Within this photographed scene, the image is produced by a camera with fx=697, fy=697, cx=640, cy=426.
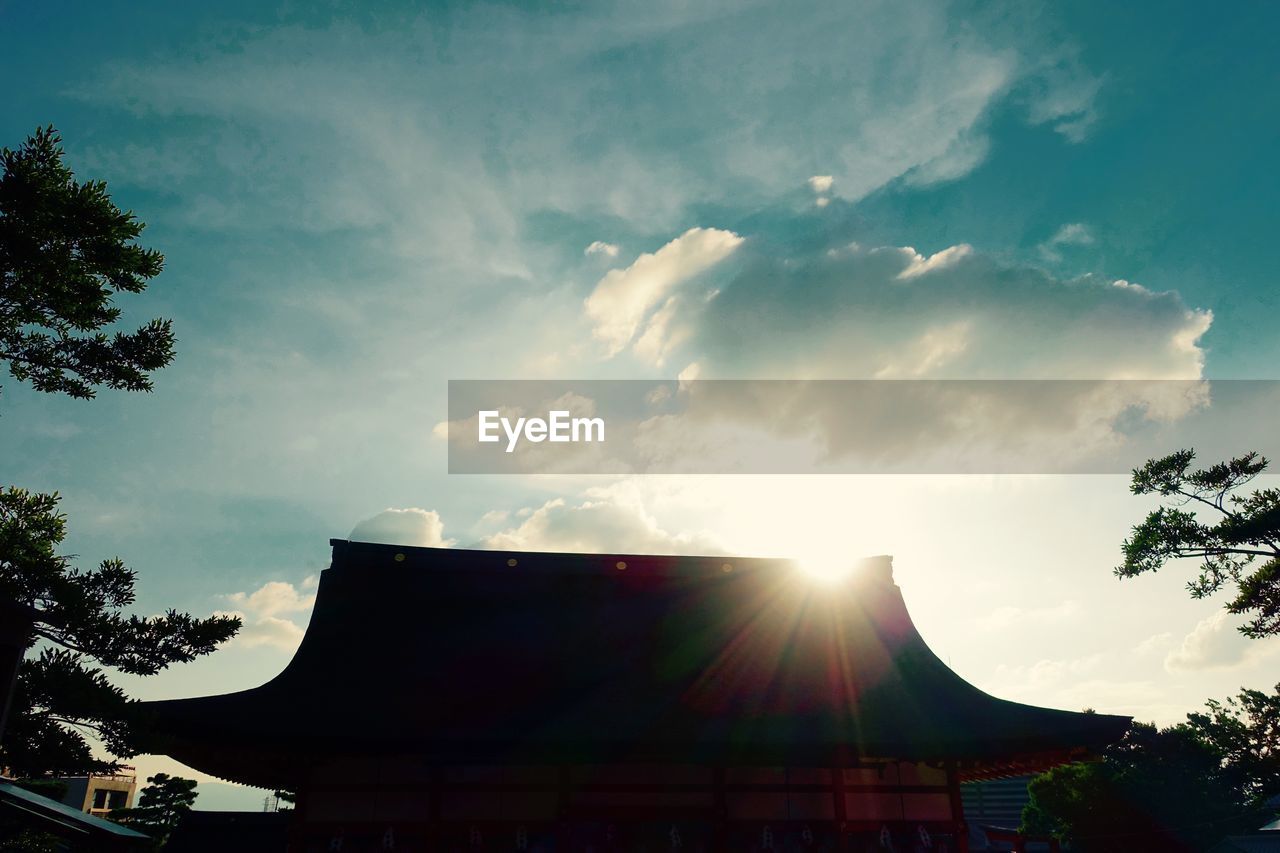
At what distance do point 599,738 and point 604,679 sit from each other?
1.60 m

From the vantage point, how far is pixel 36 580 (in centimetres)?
1080

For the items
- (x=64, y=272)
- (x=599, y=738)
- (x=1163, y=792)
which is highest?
(x=64, y=272)

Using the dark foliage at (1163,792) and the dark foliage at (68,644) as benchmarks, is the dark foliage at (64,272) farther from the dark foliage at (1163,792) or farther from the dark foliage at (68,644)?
the dark foliage at (1163,792)

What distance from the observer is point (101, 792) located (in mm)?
64938

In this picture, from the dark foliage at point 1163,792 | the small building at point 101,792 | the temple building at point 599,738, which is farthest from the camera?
the small building at point 101,792

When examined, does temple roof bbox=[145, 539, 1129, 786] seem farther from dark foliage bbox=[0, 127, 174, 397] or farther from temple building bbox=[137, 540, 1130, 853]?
dark foliage bbox=[0, 127, 174, 397]

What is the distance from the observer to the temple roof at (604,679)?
9023 mm

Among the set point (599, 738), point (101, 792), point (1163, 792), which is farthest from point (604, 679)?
point (101, 792)

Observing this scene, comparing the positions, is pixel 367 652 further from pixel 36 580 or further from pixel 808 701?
pixel 808 701

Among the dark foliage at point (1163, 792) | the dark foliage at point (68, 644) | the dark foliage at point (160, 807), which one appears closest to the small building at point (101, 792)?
the dark foliage at point (160, 807)

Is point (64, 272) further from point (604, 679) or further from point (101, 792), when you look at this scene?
point (101, 792)

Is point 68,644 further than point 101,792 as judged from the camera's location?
No

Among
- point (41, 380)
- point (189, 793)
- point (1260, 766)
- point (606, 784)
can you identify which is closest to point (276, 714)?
point (606, 784)

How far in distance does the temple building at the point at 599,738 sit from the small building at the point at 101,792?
6324cm
